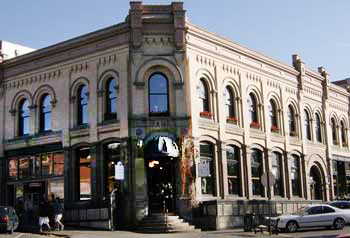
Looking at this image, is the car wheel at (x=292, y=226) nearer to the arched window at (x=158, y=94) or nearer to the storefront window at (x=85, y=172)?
the arched window at (x=158, y=94)

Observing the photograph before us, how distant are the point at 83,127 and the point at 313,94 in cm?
1906

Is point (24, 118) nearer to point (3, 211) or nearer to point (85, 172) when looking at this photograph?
point (85, 172)

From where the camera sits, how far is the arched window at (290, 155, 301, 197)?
37.0 m

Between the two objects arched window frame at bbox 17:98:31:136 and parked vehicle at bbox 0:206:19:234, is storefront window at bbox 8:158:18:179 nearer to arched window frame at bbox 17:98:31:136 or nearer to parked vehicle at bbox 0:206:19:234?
arched window frame at bbox 17:98:31:136

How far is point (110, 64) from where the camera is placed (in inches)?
1166

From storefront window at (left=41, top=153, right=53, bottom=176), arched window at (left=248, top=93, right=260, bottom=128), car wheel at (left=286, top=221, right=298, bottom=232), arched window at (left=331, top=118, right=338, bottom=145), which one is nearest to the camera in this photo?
car wheel at (left=286, top=221, right=298, bottom=232)

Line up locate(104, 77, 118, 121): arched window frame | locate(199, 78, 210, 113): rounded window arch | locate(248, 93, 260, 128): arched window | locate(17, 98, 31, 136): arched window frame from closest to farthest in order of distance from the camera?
locate(104, 77, 118, 121): arched window frame → locate(199, 78, 210, 113): rounded window arch → locate(17, 98, 31, 136): arched window frame → locate(248, 93, 260, 128): arched window

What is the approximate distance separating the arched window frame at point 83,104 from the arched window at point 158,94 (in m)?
3.96

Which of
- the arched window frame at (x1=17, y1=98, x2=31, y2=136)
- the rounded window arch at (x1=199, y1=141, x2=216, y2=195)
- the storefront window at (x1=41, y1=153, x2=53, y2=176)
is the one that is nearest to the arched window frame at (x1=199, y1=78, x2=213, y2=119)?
the rounded window arch at (x1=199, y1=141, x2=216, y2=195)

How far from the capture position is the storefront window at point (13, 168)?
33.6m

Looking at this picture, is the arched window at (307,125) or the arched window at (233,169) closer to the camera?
the arched window at (233,169)

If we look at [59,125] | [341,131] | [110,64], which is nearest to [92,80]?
[110,64]

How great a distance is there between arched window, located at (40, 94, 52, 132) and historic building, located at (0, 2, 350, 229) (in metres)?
0.06

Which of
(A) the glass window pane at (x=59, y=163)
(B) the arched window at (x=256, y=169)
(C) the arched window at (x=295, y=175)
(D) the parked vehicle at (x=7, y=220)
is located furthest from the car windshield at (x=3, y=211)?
(C) the arched window at (x=295, y=175)
